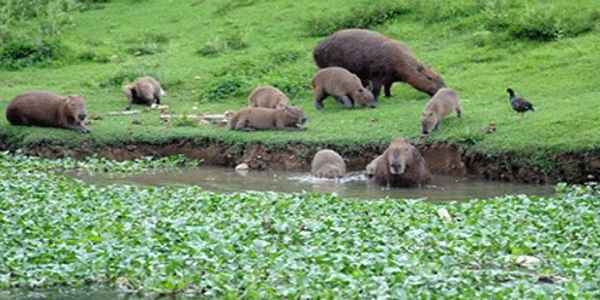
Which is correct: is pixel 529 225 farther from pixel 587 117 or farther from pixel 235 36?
pixel 235 36

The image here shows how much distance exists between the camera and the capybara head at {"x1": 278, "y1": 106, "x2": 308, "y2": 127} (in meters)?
17.2

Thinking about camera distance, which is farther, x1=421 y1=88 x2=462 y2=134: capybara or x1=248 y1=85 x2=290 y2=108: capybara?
x1=248 y1=85 x2=290 y2=108: capybara

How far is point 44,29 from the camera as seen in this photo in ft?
77.0

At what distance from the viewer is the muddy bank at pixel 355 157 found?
1443cm

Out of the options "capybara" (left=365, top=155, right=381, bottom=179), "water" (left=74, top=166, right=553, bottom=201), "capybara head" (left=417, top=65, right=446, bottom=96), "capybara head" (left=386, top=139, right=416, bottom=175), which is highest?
"capybara head" (left=417, top=65, right=446, bottom=96)

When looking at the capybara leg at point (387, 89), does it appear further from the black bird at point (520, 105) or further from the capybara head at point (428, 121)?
the black bird at point (520, 105)

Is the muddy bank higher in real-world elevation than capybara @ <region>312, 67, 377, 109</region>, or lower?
lower

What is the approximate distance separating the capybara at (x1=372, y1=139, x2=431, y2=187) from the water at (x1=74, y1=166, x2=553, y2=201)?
101 millimetres

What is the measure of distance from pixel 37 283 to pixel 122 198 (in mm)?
3615

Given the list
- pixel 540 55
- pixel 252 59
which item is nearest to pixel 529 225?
pixel 540 55

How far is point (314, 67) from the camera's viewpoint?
20.3 meters

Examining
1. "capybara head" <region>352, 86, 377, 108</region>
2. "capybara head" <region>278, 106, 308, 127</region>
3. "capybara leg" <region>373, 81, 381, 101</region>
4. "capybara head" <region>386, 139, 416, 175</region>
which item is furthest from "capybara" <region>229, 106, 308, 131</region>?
"capybara head" <region>386, 139, 416, 175</region>

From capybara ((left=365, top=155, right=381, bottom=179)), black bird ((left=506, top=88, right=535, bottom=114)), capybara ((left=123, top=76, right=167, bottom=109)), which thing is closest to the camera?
capybara ((left=365, top=155, right=381, bottom=179))

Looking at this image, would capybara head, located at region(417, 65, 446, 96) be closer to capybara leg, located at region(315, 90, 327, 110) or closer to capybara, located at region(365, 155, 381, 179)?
capybara leg, located at region(315, 90, 327, 110)
